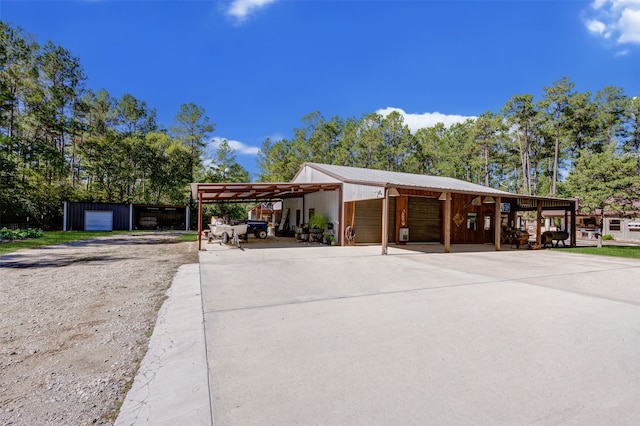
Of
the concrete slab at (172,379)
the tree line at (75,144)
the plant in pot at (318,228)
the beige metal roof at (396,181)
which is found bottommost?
the concrete slab at (172,379)

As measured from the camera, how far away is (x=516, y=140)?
110 feet

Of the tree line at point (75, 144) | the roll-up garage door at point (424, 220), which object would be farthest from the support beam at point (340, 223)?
the tree line at point (75, 144)

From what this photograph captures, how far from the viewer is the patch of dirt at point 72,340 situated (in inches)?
80.4

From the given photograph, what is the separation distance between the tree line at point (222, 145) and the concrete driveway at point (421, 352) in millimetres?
16705

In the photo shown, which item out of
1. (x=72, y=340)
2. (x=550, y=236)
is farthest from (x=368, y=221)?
(x=72, y=340)

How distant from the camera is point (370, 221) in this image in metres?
14.6

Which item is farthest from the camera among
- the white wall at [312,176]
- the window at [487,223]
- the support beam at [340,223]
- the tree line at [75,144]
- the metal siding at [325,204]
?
the tree line at [75,144]

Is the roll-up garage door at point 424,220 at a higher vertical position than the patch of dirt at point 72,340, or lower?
higher

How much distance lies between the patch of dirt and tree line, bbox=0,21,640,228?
1802 centimetres

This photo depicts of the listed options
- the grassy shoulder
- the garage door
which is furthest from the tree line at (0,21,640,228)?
the grassy shoulder

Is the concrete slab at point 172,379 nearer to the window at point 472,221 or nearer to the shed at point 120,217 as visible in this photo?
the window at point 472,221

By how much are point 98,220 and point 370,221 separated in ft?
74.6

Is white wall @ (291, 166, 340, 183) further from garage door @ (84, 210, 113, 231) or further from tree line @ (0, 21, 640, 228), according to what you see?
garage door @ (84, 210, 113, 231)

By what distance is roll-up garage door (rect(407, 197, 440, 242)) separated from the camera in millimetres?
15328
